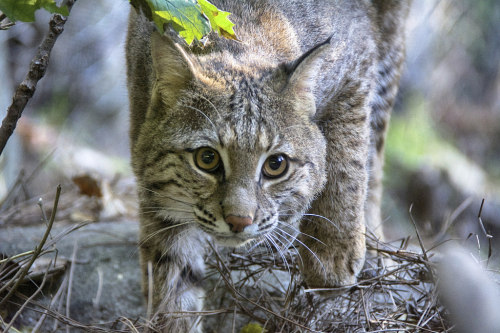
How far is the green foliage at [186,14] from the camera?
2516mm

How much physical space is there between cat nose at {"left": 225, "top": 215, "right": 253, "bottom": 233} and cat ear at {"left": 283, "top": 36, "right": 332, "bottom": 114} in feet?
2.50

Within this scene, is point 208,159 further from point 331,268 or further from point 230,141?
point 331,268

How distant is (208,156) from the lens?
2939mm

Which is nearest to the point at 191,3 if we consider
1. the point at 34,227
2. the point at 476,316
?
the point at 476,316

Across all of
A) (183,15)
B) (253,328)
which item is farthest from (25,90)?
(253,328)

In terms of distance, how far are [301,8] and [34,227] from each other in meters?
2.69

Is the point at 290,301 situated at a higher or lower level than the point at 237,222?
lower

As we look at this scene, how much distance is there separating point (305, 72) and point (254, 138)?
480 mm

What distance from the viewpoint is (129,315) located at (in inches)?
148

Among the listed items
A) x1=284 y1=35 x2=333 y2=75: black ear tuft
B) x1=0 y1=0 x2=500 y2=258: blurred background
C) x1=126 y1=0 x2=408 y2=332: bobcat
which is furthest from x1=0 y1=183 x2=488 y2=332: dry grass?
x1=0 y1=0 x2=500 y2=258: blurred background

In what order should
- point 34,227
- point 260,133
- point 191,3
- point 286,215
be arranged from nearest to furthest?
point 191,3 → point 260,133 → point 286,215 → point 34,227

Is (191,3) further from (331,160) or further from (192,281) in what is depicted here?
(192,281)

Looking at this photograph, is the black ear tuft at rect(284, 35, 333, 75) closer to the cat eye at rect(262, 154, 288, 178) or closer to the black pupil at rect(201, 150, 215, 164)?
the cat eye at rect(262, 154, 288, 178)

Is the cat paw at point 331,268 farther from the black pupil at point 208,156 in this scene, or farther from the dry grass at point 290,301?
the black pupil at point 208,156
